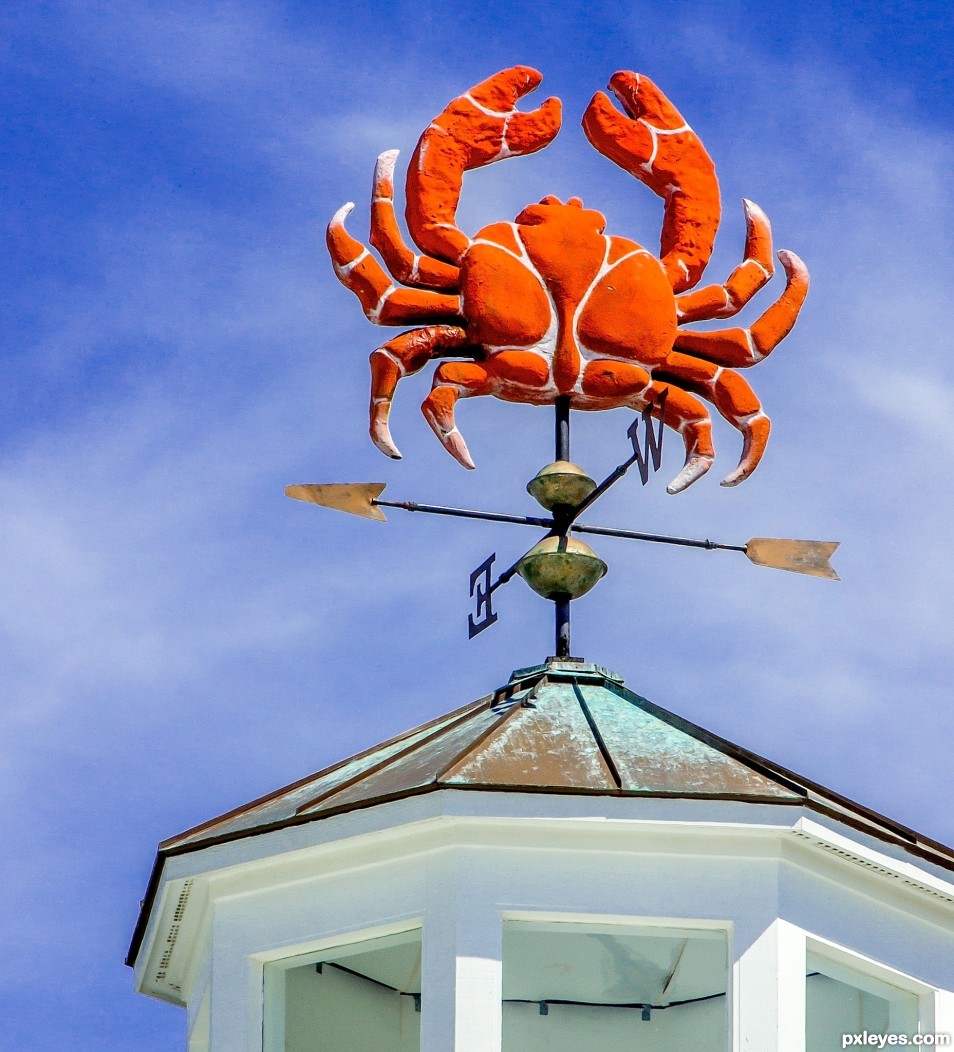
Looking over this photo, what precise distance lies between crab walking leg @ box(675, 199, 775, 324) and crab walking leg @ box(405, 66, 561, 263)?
136 cm

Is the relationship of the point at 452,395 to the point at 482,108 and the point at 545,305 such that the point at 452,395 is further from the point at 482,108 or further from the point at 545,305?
the point at 482,108

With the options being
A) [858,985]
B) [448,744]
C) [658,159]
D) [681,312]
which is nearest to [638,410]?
[681,312]

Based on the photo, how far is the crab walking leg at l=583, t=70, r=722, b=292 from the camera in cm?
1600

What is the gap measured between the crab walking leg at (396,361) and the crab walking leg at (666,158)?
1.56 m

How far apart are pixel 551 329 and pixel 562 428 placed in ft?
1.90

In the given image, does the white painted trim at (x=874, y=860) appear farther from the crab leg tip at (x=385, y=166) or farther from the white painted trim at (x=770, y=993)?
the crab leg tip at (x=385, y=166)

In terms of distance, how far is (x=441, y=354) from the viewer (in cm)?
1521

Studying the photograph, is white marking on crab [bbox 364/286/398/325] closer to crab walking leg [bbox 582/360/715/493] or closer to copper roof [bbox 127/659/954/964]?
crab walking leg [bbox 582/360/715/493]

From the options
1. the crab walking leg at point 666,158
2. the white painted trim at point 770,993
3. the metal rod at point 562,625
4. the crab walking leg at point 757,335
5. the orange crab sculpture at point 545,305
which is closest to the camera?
the white painted trim at point 770,993

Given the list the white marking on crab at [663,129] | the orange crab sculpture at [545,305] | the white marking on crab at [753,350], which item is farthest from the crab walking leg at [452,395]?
the white marking on crab at [663,129]

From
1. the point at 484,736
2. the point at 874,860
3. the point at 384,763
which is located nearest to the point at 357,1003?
the point at 384,763

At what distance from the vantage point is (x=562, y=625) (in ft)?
47.1

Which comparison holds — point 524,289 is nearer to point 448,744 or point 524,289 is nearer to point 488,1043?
point 448,744

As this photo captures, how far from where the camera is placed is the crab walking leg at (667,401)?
1520 centimetres
